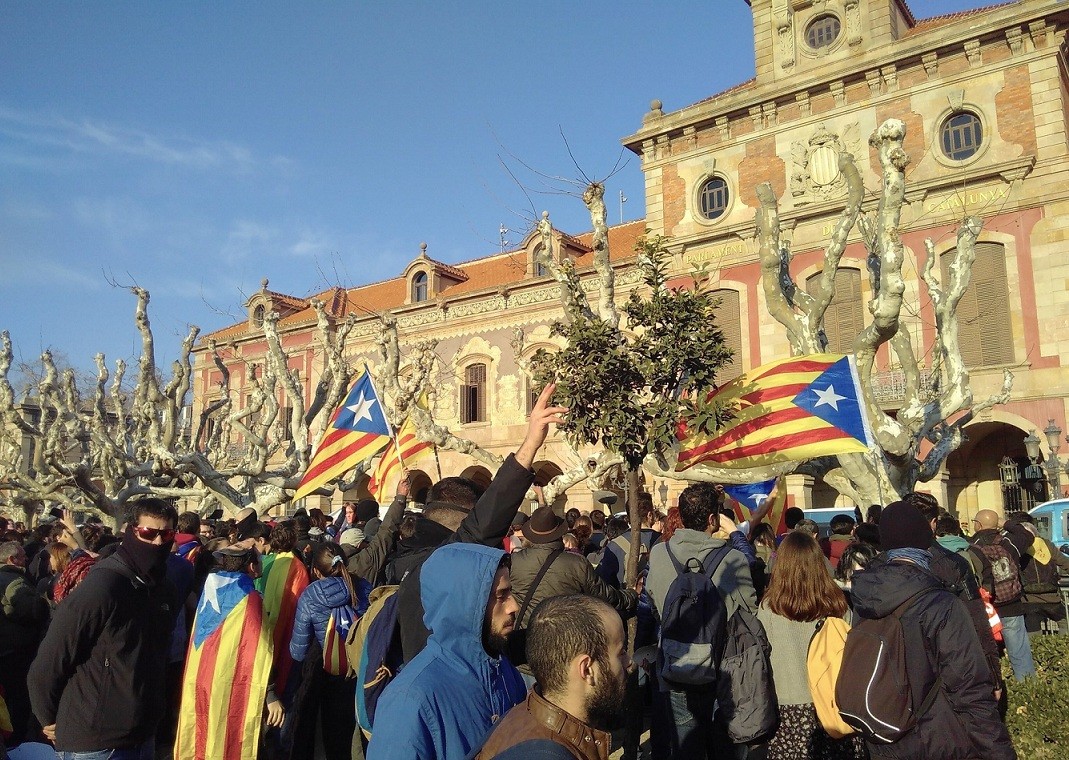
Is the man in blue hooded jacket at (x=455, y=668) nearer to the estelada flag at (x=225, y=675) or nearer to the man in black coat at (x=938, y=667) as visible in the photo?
the man in black coat at (x=938, y=667)

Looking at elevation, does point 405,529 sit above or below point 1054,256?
below

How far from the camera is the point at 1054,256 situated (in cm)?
1778

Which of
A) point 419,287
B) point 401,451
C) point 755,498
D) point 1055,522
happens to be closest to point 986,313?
point 1055,522

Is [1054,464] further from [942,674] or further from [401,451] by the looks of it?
[942,674]

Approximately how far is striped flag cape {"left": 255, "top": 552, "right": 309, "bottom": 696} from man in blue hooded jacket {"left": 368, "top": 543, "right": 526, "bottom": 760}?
352cm

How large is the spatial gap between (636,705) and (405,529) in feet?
7.88

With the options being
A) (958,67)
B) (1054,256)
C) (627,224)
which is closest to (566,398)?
(1054,256)

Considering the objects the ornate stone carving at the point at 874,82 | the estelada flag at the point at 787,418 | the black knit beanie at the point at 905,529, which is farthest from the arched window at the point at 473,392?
the black knit beanie at the point at 905,529

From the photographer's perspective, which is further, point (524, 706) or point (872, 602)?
point (872, 602)

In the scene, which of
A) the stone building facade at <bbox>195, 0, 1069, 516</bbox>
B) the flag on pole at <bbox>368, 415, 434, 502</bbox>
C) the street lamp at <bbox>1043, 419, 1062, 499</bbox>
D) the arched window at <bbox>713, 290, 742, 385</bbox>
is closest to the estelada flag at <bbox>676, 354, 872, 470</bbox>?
the flag on pole at <bbox>368, 415, 434, 502</bbox>

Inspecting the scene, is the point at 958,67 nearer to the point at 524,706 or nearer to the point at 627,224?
the point at 627,224

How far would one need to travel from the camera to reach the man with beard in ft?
6.93

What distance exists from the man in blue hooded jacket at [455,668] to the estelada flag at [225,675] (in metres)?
2.77

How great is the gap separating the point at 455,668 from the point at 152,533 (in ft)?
8.05
